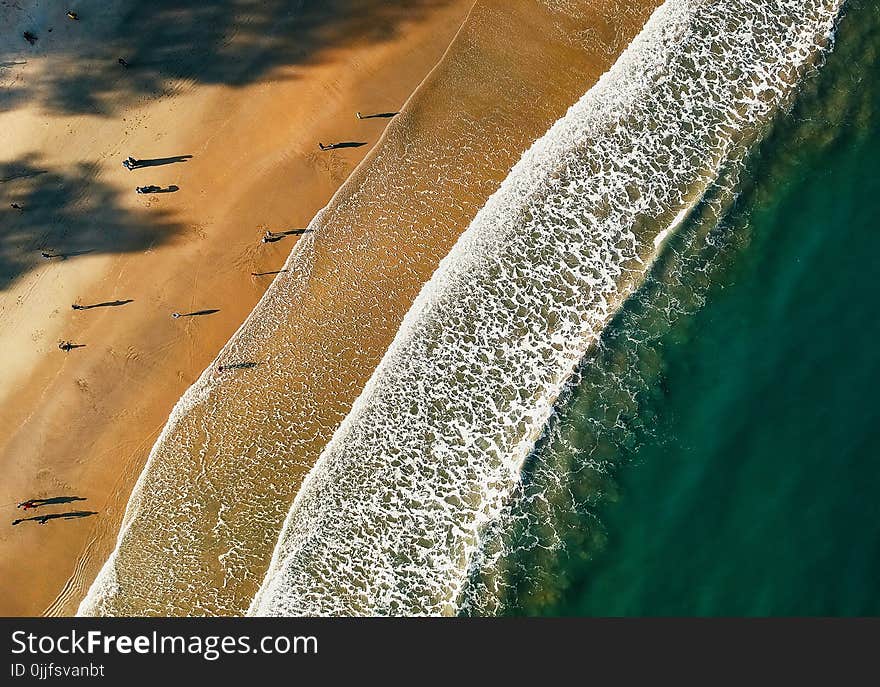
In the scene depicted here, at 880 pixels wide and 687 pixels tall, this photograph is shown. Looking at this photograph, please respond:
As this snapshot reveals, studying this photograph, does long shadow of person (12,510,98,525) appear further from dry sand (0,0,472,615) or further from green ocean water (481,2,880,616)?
green ocean water (481,2,880,616)

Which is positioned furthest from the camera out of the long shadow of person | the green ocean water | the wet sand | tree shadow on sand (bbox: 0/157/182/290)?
tree shadow on sand (bbox: 0/157/182/290)

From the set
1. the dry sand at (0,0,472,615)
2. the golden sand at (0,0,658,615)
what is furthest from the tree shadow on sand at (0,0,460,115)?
the golden sand at (0,0,658,615)

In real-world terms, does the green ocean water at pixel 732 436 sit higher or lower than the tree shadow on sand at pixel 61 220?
lower

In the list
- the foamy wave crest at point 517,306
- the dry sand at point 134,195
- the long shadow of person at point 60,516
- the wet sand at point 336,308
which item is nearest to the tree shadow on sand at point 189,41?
the dry sand at point 134,195

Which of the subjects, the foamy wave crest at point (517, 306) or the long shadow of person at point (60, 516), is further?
the long shadow of person at point (60, 516)

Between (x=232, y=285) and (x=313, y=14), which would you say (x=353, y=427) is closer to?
(x=232, y=285)

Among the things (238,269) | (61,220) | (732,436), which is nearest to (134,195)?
(61,220)

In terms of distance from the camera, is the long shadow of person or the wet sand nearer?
the wet sand

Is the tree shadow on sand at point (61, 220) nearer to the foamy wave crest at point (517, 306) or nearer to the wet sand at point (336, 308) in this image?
the wet sand at point (336, 308)
